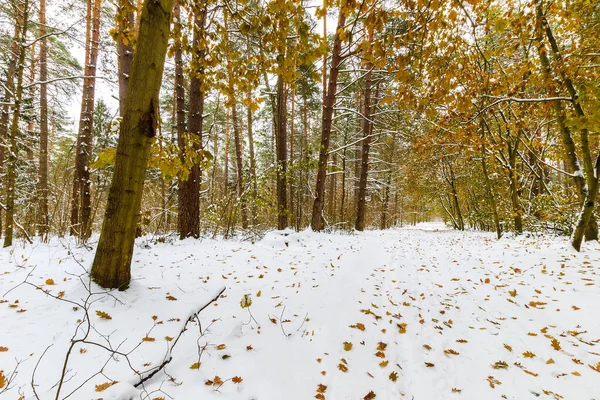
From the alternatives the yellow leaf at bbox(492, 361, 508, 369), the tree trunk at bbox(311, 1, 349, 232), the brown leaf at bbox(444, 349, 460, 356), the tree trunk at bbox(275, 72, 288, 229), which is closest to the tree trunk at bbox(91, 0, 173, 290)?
the brown leaf at bbox(444, 349, 460, 356)

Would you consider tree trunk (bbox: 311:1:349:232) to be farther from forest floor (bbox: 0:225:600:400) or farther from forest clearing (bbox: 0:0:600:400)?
forest floor (bbox: 0:225:600:400)

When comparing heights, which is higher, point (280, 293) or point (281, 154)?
point (281, 154)

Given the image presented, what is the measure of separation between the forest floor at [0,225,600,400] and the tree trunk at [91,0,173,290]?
57cm

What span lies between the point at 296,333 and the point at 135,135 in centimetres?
262

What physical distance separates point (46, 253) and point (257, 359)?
4.58 metres

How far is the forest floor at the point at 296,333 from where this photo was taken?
6.40 ft

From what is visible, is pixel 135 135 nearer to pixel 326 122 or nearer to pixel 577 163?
pixel 326 122

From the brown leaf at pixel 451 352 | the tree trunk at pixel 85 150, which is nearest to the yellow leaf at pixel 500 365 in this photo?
the brown leaf at pixel 451 352

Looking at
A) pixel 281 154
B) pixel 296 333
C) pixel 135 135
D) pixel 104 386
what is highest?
pixel 281 154

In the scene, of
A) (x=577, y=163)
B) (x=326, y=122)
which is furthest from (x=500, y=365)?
(x=326, y=122)

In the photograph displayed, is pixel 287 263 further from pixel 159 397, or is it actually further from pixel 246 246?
pixel 159 397

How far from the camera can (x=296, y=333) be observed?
272 cm

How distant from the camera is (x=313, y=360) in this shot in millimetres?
2328

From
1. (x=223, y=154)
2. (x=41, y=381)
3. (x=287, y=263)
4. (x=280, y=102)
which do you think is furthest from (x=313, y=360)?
(x=223, y=154)
